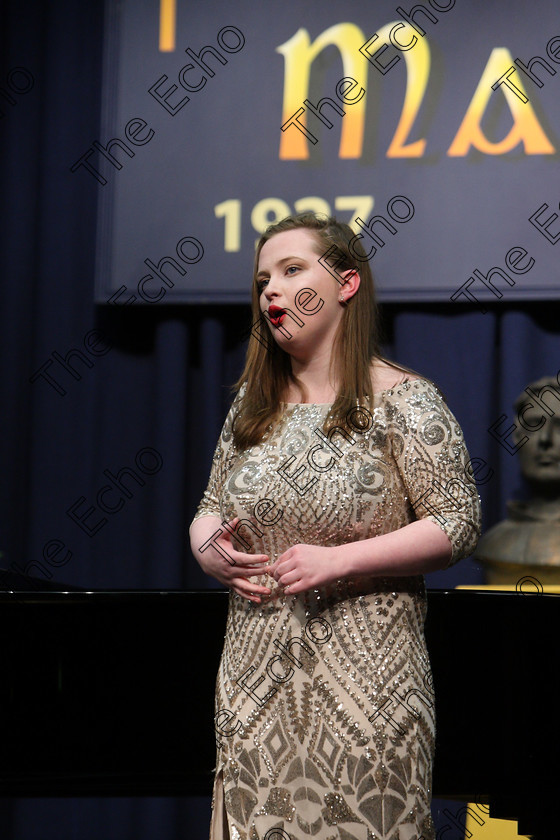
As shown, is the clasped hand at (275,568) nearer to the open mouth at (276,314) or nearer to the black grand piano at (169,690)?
the open mouth at (276,314)

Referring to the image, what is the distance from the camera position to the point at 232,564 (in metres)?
1.62

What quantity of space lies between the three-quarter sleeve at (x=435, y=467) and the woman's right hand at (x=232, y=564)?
27cm

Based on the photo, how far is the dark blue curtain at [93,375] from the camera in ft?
12.6

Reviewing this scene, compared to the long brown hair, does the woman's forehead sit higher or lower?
higher

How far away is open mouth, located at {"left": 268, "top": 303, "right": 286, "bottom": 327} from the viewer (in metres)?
1.72

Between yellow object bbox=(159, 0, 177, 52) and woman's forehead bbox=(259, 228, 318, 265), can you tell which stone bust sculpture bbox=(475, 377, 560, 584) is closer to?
woman's forehead bbox=(259, 228, 318, 265)

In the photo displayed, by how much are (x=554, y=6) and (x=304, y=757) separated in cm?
320

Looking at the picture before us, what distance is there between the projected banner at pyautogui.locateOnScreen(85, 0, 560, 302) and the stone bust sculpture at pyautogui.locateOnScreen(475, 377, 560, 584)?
1.42 feet

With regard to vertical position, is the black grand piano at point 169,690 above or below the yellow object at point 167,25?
below

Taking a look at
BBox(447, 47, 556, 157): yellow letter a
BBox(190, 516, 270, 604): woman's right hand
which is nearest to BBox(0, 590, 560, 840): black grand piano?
BBox(190, 516, 270, 604): woman's right hand

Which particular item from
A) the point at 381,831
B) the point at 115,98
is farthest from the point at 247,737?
the point at 115,98

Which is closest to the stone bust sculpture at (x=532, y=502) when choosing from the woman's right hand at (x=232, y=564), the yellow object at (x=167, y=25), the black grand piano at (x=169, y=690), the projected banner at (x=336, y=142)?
the projected banner at (x=336, y=142)

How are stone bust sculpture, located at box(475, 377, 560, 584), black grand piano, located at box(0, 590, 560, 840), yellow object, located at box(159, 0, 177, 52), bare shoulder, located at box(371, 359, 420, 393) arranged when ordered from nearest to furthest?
bare shoulder, located at box(371, 359, 420, 393) < black grand piano, located at box(0, 590, 560, 840) < stone bust sculpture, located at box(475, 377, 560, 584) < yellow object, located at box(159, 0, 177, 52)

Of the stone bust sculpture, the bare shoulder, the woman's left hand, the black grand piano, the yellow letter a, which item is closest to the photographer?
the woman's left hand
